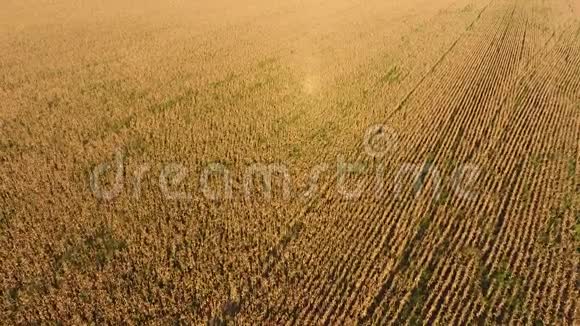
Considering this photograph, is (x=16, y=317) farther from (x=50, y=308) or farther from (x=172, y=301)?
(x=172, y=301)
